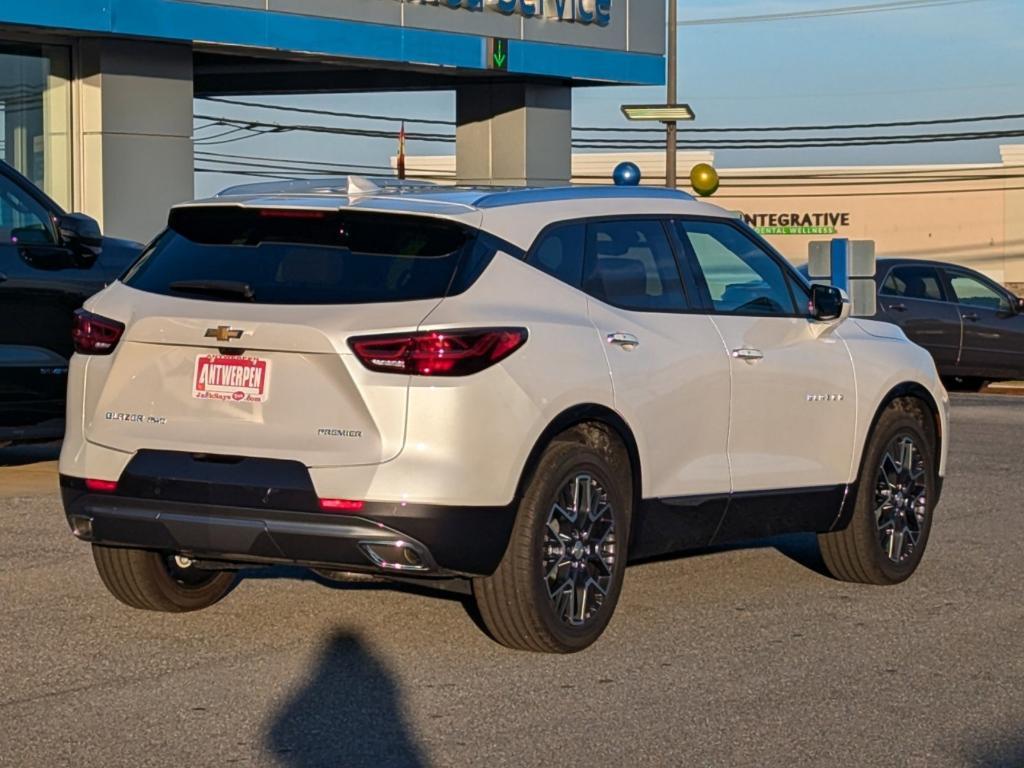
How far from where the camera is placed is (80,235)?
12117mm

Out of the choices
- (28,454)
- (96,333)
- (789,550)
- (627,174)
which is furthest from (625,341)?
(627,174)

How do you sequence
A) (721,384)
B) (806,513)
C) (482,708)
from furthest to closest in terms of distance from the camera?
(806,513)
(721,384)
(482,708)

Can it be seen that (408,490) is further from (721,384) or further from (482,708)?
(721,384)

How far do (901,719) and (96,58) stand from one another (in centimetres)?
1440

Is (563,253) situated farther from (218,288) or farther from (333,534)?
(333,534)

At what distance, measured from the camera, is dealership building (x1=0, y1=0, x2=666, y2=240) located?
18.9 m

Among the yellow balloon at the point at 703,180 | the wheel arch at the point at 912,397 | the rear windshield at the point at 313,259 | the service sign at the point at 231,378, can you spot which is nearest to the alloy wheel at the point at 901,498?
the wheel arch at the point at 912,397

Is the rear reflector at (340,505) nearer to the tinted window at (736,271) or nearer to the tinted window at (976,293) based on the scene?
the tinted window at (736,271)

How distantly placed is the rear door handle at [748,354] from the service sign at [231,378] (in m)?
2.30

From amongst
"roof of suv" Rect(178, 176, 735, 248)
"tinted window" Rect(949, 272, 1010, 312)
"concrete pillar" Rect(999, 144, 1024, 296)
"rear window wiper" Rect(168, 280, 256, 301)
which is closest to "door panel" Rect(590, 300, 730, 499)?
"roof of suv" Rect(178, 176, 735, 248)

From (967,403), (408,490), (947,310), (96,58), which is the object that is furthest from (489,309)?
(947,310)

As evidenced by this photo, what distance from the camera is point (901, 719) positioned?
640 centimetres

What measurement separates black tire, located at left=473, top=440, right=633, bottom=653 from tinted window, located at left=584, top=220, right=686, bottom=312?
650 millimetres

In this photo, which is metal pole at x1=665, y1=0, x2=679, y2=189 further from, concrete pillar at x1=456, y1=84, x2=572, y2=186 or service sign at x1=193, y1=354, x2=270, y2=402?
service sign at x1=193, y1=354, x2=270, y2=402
